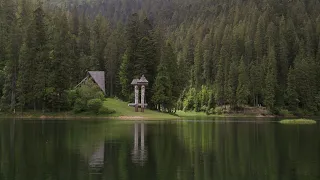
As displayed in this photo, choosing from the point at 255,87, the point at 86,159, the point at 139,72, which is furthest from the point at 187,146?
the point at 255,87

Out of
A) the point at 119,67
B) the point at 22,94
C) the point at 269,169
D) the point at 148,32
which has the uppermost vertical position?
the point at 148,32

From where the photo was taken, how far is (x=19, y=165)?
89.8ft

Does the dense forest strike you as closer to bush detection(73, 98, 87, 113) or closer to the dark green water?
bush detection(73, 98, 87, 113)

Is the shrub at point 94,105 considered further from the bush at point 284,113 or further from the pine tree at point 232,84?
the bush at point 284,113

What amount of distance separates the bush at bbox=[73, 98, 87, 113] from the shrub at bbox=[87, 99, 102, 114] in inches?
59.7

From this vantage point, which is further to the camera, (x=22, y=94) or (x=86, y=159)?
(x=22, y=94)

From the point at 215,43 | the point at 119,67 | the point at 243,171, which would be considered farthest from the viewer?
the point at 215,43

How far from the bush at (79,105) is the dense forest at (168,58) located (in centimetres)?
262

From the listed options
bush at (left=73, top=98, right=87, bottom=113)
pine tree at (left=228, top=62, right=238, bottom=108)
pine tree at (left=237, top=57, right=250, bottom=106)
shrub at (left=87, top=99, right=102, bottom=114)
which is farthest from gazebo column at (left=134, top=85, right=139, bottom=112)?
pine tree at (left=228, top=62, right=238, bottom=108)

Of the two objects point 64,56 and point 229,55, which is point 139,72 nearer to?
point 64,56

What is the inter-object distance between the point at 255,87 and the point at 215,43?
126 ft

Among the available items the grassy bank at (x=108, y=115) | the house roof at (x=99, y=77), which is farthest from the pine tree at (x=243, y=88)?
Result: the house roof at (x=99, y=77)

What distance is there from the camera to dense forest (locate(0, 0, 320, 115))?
9138 centimetres

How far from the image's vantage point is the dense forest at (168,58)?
300 ft
